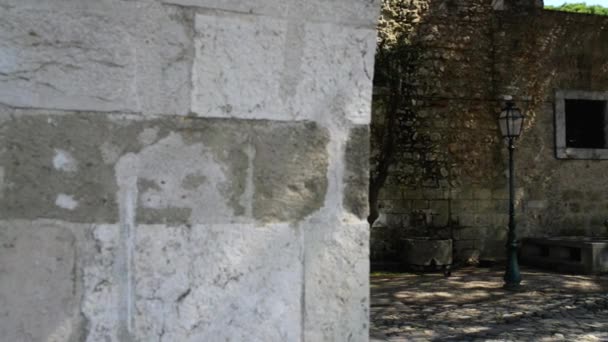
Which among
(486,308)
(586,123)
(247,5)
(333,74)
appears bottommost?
(486,308)

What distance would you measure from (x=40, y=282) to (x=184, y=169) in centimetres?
34

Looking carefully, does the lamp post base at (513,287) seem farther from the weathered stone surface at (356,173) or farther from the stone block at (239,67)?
the stone block at (239,67)

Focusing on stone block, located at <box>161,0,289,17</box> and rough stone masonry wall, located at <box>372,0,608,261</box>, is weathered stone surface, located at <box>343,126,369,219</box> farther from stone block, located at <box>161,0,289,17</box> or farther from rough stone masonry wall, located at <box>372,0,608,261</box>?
rough stone masonry wall, located at <box>372,0,608,261</box>

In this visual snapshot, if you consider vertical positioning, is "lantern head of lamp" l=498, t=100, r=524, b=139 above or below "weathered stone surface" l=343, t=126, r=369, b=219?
above

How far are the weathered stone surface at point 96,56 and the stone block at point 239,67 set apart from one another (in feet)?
0.11

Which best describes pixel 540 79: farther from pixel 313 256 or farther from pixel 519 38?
pixel 313 256

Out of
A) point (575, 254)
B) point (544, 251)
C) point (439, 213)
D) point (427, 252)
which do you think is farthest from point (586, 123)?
point (427, 252)

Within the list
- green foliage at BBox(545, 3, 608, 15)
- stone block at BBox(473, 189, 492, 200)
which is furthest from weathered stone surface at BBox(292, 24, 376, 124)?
green foliage at BBox(545, 3, 608, 15)

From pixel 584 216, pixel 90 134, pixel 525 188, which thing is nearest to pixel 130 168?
pixel 90 134

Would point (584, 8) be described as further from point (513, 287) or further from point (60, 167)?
point (60, 167)

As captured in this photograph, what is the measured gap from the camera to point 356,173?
1251 mm

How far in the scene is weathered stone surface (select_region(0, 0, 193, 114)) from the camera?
1081 millimetres

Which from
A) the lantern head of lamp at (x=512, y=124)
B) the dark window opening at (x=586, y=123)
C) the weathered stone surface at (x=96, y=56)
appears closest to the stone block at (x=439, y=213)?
the lantern head of lamp at (x=512, y=124)

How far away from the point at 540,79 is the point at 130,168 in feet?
35.9
